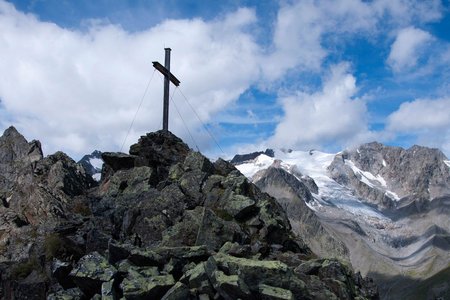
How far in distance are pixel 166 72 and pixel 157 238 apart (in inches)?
559

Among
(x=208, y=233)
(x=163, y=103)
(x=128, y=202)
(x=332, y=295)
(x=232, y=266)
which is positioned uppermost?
(x=163, y=103)

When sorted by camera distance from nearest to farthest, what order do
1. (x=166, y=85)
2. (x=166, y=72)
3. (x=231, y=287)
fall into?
(x=231, y=287) → (x=166, y=72) → (x=166, y=85)

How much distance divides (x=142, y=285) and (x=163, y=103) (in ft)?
60.4

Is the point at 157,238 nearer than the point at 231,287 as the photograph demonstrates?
No

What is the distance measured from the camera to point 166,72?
114 ft

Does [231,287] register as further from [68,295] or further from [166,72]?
[166,72]

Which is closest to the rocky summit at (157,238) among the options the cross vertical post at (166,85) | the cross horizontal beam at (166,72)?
the cross vertical post at (166,85)

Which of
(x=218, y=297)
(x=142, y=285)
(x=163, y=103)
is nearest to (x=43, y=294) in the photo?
(x=142, y=285)

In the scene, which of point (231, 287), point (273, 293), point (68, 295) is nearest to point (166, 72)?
point (68, 295)

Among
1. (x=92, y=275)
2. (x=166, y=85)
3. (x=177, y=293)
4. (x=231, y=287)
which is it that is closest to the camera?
(x=231, y=287)

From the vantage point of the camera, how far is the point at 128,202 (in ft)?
92.7

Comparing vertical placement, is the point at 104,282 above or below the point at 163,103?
below

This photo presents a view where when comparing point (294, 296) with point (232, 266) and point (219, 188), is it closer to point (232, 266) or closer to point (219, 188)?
point (232, 266)

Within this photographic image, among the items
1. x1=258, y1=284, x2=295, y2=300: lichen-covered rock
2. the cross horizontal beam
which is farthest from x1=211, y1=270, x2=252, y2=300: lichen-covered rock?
the cross horizontal beam
